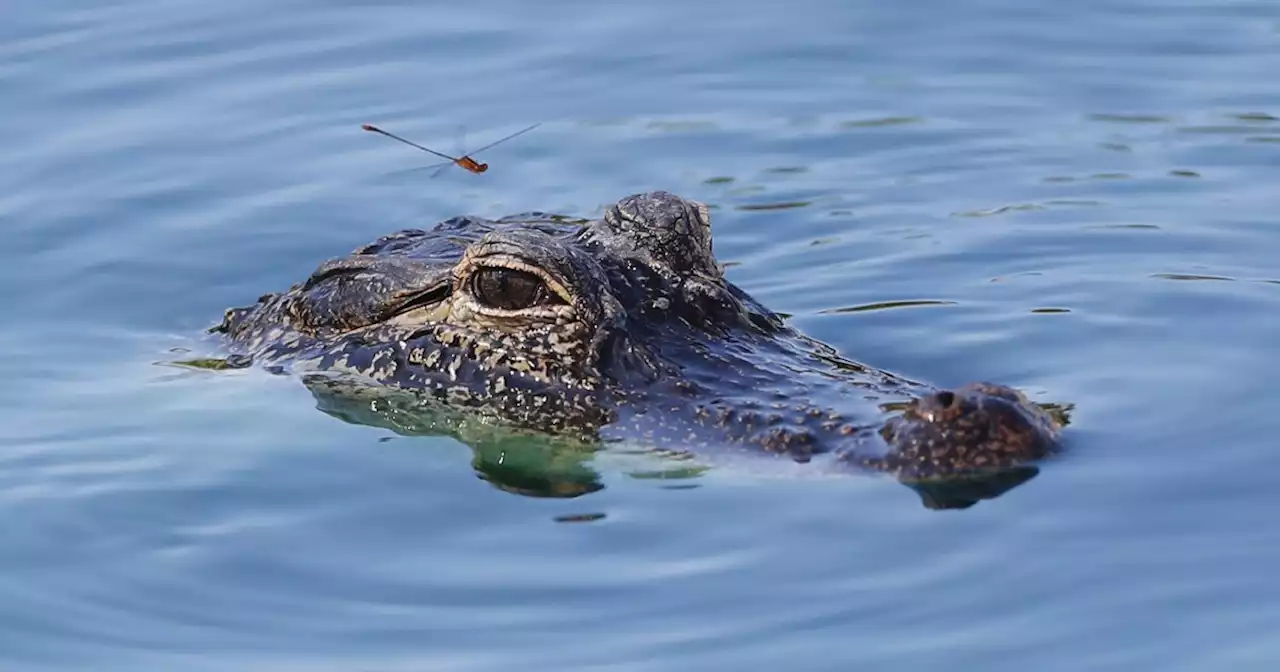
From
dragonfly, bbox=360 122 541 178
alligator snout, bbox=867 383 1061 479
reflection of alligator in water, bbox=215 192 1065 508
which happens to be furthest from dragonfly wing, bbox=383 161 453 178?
alligator snout, bbox=867 383 1061 479

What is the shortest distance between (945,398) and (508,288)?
2210 mm

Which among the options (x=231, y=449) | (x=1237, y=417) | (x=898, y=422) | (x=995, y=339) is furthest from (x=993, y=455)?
(x=231, y=449)

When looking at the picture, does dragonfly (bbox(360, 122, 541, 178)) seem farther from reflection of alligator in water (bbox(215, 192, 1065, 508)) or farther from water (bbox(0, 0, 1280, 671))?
reflection of alligator in water (bbox(215, 192, 1065, 508))

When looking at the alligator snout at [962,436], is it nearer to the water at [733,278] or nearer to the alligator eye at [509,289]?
the water at [733,278]

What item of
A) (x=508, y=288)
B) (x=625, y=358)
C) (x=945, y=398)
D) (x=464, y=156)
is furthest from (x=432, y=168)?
(x=945, y=398)

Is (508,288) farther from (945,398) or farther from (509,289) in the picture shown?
(945,398)

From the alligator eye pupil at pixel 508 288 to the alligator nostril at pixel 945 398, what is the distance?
2.01 m

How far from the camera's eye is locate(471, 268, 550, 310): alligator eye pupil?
30.6 ft

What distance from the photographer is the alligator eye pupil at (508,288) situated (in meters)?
9.34

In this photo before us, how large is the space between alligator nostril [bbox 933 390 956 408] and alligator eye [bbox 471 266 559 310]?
6.43 feet

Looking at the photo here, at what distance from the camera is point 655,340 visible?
9.35m

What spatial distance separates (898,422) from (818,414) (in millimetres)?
446

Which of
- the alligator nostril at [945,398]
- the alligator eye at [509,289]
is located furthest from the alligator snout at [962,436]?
the alligator eye at [509,289]

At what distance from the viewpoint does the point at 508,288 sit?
9391 mm
